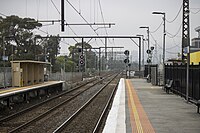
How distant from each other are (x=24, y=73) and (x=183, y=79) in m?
10.6

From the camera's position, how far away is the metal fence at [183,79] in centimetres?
1653

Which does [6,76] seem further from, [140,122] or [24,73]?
[140,122]

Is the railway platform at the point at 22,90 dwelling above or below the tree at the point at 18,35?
below

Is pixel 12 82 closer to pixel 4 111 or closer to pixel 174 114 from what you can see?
pixel 4 111

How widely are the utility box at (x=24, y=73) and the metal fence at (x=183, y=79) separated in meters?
9.64

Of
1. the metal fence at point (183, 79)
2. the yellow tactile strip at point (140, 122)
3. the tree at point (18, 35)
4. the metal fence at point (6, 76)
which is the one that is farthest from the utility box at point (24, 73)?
the tree at point (18, 35)

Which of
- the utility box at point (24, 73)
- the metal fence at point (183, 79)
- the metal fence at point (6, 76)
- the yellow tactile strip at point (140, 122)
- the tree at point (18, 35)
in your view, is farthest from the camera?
the tree at point (18, 35)

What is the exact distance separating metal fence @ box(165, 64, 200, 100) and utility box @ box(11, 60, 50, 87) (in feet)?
31.6

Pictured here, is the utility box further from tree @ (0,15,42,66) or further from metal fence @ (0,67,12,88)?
tree @ (0,15,42,66)

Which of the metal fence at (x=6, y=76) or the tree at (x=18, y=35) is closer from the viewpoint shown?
the metal fence at (x=6, y=76)

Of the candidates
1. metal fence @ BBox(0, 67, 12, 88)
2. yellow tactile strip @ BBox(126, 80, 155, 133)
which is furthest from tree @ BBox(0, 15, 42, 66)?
yellow tactile strip @ BBox(126, 80, 155, 133)

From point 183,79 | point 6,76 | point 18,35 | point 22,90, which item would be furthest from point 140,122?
point 18,35

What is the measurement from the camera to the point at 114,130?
380 inches

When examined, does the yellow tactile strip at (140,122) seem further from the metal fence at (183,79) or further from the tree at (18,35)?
the tree at (18,35)
